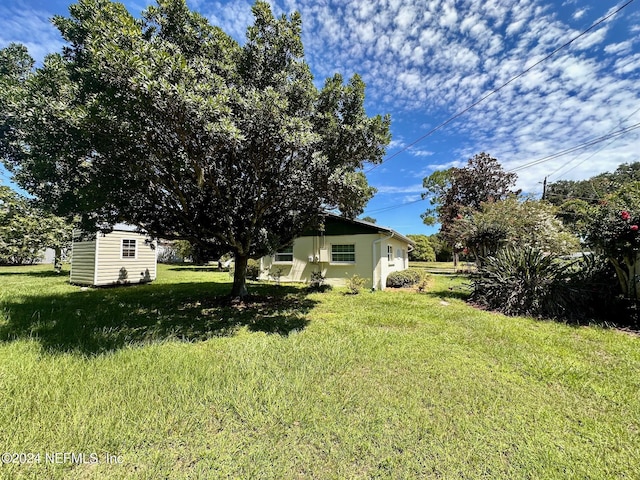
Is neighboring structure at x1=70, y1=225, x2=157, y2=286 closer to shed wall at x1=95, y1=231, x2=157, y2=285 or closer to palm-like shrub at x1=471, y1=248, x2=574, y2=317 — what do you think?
shed wall at x1=95, y1=231, x2=157, y2=285

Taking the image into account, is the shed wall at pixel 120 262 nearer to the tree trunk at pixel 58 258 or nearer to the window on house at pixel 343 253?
the tree trunk at pixel 58 258

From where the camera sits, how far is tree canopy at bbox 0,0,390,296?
13.6 ft

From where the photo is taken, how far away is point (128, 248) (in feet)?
41.8

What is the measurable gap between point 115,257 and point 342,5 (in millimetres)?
13015

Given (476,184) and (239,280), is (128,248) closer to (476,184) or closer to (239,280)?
(239,280)

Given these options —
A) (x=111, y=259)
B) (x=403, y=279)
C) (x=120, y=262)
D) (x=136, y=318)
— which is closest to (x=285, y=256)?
(x=403, y=279)

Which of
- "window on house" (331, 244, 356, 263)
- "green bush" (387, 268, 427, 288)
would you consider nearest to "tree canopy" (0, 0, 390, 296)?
"window on house" (331, 244, 356, 263)

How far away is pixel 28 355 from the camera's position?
153 inches

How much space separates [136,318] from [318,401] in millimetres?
5650

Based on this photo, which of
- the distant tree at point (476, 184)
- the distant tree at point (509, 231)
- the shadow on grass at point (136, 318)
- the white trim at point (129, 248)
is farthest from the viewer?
the distant tree at point (476, 184)

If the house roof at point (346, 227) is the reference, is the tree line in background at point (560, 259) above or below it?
below

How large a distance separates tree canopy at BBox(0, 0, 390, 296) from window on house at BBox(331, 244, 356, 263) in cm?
492

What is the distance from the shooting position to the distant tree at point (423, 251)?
35031mm

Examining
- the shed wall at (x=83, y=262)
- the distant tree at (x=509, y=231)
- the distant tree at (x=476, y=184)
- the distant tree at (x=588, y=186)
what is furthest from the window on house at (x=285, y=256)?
the distant tree at (x=588, y=186)
